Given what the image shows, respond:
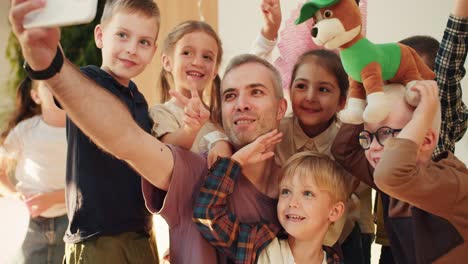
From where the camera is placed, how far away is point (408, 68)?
1.03 meters

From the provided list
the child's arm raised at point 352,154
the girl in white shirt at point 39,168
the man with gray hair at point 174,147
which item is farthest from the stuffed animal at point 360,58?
the girl in white shirt at point 39,168

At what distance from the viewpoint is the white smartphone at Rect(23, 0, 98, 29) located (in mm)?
758

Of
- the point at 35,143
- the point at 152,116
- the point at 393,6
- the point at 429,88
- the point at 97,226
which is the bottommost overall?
the point at 97,226

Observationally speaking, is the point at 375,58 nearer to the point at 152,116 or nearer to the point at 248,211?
the point at 248,211

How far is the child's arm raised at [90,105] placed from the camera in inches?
30.9

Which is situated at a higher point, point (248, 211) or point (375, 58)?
point (375, 58)

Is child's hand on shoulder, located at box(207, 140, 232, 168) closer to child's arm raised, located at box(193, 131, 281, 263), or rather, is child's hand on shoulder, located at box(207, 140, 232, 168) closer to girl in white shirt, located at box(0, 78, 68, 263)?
child's arm raised, located at box(193, 131, 281, 263)

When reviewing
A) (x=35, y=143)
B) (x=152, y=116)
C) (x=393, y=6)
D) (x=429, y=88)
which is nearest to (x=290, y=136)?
(x=152, y=116)

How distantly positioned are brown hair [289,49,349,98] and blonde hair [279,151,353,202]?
27cm

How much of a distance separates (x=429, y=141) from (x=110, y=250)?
30.0 inches

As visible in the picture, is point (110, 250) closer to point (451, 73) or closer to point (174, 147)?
point (174, 147)

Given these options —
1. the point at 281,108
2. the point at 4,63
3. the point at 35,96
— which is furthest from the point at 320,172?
the point at 4,63

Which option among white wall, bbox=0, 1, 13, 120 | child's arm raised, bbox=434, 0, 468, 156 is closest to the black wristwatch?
child's arm raised, bbox=434, 0, 468, 156

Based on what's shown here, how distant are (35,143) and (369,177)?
109cm
